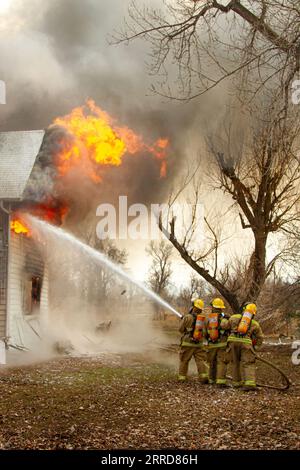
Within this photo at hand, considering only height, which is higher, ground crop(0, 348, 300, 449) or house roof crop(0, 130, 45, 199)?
house roof crop(0, 130, 45, 199)

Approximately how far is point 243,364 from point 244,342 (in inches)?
17.4

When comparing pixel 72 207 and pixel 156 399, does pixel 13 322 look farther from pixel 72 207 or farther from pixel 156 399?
pixel 156 399

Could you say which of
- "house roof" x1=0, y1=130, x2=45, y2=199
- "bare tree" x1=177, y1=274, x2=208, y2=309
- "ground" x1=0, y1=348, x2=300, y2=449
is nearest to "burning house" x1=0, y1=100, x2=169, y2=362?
"house roof" x1=0, y1=130, x2=45, y2=199

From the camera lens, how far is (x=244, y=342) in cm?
1001

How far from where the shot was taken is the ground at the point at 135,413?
6.10 metres

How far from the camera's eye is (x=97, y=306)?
113 ft

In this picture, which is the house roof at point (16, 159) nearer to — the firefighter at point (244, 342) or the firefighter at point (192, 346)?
the firefighter at point (192, 346)

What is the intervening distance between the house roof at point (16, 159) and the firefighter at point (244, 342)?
8.09m

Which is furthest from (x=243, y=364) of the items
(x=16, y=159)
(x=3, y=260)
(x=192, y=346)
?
(x=16, y=159)

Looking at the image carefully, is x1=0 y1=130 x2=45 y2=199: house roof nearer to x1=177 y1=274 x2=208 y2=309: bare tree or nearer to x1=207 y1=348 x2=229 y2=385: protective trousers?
x1=207 y1=348 x2=229 y2=385: protective trousers

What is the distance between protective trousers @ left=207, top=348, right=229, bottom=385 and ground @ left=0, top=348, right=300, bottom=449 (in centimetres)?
36

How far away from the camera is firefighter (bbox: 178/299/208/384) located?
10.5m

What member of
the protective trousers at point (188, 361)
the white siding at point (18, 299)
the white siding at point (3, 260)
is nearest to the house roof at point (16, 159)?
the white siding at point (3, 260)

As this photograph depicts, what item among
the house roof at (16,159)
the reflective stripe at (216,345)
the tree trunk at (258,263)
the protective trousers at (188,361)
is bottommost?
the protective trousers at (188,361)
